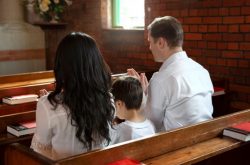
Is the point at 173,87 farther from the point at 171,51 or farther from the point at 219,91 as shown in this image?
the point at 219,91

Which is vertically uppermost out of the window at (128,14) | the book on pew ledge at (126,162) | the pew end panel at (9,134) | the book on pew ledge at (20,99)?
the window at (128,14)

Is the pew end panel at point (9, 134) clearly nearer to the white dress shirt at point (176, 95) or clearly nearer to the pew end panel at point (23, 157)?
the pew end panel at point (23, 157)

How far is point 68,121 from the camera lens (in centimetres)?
180

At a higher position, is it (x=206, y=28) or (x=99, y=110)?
(x=206, y=28)

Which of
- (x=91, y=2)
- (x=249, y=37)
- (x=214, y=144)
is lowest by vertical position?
(x=214, y=144)

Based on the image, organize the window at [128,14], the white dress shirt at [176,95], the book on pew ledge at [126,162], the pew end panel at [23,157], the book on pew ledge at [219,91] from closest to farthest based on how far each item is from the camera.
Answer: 1. the pew end panel at [23,157]
2. the book on pew ledge at [126,162]
3. the white dress shirt at [176,95]
4. the book on pew ledge at [219,91]
5. the window at [128,14]

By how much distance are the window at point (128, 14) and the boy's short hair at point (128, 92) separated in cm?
277

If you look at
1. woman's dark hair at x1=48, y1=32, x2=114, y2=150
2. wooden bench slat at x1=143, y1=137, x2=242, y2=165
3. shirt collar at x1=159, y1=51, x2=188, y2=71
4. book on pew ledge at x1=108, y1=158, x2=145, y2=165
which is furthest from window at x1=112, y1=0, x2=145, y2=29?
book on pew ledge at x1=108, y1=158, x2=145, y2=165

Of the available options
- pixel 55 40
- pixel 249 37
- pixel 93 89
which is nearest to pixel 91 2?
pixel 55 40

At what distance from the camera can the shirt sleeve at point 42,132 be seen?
70.0 inches

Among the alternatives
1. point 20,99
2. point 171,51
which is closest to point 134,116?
point 171,51

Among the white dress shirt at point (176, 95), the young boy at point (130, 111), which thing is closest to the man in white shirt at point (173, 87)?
the white dress shirt at point (176, 95)

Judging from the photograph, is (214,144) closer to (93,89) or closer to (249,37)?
(93,89)

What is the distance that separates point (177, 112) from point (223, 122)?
281 mm
